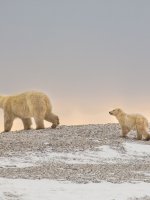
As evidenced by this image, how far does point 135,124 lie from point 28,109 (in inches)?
185

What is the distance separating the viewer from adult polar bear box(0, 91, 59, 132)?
2627 centimetres

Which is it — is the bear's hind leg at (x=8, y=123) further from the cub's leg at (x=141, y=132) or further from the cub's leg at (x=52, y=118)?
the cub's leg at (x=141, y=132)

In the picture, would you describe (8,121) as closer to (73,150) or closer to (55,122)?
(55,122)

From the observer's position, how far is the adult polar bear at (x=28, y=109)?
2627 centimetres

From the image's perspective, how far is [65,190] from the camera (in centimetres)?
1409

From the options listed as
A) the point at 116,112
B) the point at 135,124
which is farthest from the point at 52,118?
the point at 135,124

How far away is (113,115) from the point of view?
26.1 meters

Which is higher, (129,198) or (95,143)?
(95,143)

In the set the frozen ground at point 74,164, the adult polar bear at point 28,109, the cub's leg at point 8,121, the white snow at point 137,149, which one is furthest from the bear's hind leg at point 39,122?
the white snow at point 137,149

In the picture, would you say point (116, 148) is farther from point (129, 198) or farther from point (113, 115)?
point (129, 198)

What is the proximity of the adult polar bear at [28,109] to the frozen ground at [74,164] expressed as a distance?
865 millimetres

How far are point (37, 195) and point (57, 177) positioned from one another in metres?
2.30

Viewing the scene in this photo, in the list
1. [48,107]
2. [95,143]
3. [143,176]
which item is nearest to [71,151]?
[95,143]

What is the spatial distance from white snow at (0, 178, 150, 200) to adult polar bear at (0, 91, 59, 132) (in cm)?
1139
